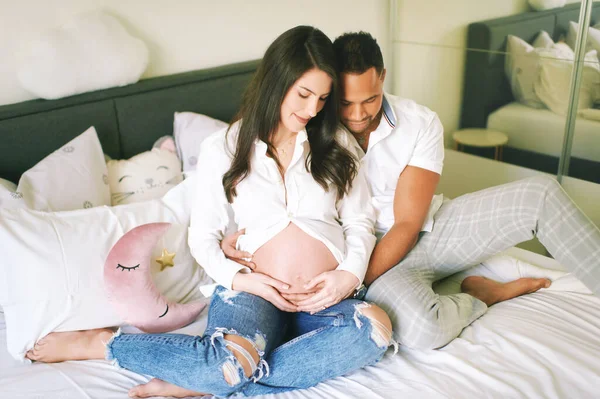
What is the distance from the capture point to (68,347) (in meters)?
1.52

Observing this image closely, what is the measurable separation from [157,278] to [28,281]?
33 centimetres

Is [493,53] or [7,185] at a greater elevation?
[493,53]

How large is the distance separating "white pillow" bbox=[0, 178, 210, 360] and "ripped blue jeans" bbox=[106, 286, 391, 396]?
188mm

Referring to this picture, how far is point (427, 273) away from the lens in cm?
170

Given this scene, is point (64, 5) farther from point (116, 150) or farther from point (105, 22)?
point (116, 150)

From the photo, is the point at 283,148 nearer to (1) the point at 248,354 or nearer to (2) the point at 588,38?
(1) the point at 248,354

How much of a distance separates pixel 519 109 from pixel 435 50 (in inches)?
20.6

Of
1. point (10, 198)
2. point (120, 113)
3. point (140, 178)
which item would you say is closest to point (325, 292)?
point (140, 178)

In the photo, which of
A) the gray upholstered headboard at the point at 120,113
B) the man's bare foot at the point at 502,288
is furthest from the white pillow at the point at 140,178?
the man's bare foot at the point at 502,288

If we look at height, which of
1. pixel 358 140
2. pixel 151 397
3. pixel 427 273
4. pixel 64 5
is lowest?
pixel 151 397

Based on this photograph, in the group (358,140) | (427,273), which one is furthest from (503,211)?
(358,140)

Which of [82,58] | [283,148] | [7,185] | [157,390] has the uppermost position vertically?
[82,58]

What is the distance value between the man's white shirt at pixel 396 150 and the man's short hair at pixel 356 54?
Result: 0.67 ft

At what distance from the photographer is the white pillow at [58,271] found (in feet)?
4.95
